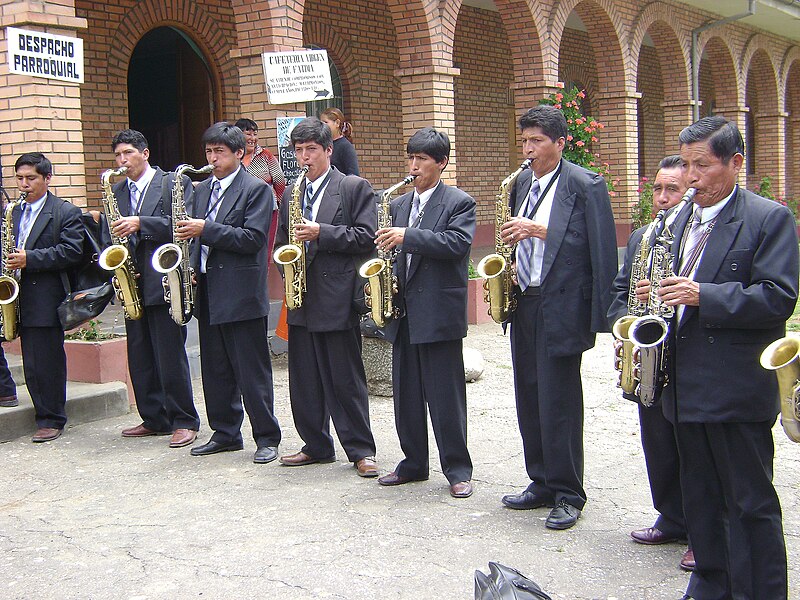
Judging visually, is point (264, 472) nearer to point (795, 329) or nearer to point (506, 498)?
point (506, 498)

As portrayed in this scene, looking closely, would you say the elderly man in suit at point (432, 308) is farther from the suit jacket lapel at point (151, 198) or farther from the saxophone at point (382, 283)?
the suit jacket lapel at point (151, 198)

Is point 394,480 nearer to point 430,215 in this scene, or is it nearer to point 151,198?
point 430,215

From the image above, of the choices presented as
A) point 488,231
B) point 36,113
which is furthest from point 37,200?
point 488,231

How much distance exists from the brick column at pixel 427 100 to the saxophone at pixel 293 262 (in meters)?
5.63

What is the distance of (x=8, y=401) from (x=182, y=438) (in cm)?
136

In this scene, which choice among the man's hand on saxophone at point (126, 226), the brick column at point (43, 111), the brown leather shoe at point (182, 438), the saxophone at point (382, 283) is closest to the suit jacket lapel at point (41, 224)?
the man's hand on saxophone at point (126, 226)

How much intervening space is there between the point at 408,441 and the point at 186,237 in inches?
69.2

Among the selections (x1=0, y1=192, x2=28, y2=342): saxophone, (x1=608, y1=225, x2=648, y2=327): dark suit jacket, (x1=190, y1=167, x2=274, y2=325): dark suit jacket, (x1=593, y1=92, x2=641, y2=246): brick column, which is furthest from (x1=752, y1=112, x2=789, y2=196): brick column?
(x1=608, y1=225, x2=648, y2=327): dark suit jacket

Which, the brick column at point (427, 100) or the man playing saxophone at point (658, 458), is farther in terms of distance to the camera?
the brick column at point (427, 100)

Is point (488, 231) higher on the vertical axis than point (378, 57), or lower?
lower

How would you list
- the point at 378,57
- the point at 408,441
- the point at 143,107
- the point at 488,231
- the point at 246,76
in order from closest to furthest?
the point at 408,441, the point at 246,76, the point at 143,107, the point at 378,57, the point at 488,231

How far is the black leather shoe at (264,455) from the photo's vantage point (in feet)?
18.6

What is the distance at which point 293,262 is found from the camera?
17.5ft

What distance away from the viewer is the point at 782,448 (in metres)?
5.70
